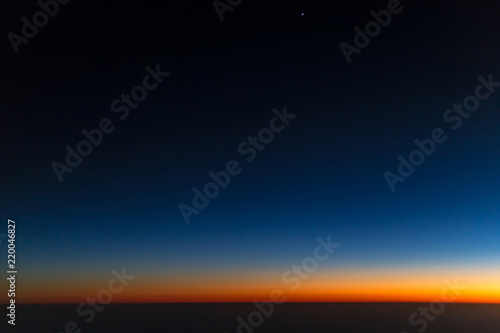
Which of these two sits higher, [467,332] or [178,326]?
[178,326]

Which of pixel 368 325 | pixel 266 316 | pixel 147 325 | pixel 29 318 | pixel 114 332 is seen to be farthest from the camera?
pixel 266 316

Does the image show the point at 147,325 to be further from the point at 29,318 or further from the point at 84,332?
the point at 29,318

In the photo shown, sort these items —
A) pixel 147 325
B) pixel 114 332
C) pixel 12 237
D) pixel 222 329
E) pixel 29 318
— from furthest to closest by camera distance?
1. pixel 147 325
2. pixel 222 329
3. pixel 114 332
4. pixel 29 318
5. pixel 12 237

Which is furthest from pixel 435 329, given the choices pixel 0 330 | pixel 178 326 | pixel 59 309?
pixel 0 330

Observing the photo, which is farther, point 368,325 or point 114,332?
point 368,325

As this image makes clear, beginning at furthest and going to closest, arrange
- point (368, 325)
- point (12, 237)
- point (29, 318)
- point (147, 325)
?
point (368, 325), point (147, 325), point (29, 318), point (12, 237)

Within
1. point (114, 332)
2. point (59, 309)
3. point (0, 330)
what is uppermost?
point (59, 309)

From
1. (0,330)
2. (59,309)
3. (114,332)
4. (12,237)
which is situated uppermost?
(59,309)

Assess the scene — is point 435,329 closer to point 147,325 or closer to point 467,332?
point 467,332

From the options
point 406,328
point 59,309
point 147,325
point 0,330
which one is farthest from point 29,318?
point 406,328
